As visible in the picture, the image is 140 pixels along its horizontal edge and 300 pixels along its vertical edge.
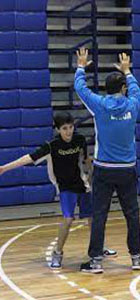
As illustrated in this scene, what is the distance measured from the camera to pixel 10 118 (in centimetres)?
785

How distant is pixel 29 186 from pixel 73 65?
1842 millimetres

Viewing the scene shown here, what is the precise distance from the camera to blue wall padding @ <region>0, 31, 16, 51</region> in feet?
25.4

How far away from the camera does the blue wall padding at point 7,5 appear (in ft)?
25.4

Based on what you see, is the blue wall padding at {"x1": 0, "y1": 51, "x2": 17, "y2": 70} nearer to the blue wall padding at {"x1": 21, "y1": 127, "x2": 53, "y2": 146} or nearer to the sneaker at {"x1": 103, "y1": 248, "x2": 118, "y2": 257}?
the blue wall padding at {"x1": 21, "y1": 127, "x2": 53, "y2": 146}

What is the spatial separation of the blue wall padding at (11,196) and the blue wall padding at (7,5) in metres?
2.20

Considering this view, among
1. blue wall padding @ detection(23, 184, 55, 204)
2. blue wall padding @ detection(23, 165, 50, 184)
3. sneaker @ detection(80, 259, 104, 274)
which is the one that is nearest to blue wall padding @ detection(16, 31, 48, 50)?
blue wall padding @ detection(23, 165, 50, 184)

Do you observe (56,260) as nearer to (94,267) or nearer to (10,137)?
(94,267)

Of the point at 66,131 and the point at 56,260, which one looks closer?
the point at 66,131

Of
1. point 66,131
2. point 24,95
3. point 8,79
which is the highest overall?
point 8,79

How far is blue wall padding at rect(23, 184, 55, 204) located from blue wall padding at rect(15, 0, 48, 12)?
2.21 m

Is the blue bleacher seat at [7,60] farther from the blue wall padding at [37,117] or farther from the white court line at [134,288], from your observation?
the white court line at [134,288]

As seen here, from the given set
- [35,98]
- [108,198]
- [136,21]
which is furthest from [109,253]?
[136,21]

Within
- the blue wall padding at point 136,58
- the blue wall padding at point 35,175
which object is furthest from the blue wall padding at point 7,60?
the blue wall padding at point 136,58

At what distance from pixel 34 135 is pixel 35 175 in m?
0.50
